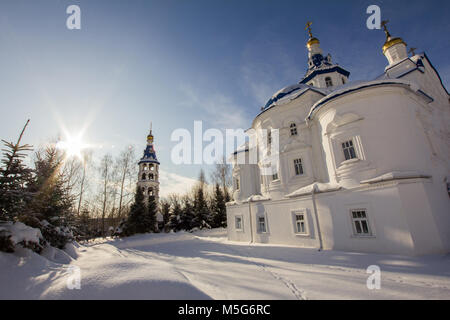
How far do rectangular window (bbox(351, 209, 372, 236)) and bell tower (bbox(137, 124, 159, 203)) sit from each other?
28.6 m

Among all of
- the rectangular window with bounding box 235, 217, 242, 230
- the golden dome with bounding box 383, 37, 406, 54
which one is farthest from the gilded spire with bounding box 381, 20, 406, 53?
the rectangular window with bounding box 235, 217, 242, 230

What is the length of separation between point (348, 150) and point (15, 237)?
47.1 ft

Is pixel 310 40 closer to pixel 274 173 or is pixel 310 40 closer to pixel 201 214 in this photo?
pixel 274 173

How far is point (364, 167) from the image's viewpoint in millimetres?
10086

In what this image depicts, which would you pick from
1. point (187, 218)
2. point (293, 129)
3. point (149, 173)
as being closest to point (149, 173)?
point (149, 173)

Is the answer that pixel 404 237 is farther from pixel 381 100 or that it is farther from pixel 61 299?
pixel 61 299

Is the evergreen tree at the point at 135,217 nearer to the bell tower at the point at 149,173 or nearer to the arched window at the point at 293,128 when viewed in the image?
the bell tower at the point at 149,173

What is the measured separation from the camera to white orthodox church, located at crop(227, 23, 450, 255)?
869 centimetres

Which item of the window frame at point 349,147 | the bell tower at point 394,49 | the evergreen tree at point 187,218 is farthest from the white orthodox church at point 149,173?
the bell tower at point 394,49

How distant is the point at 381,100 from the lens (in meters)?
10.4

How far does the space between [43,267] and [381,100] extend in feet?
51.3
